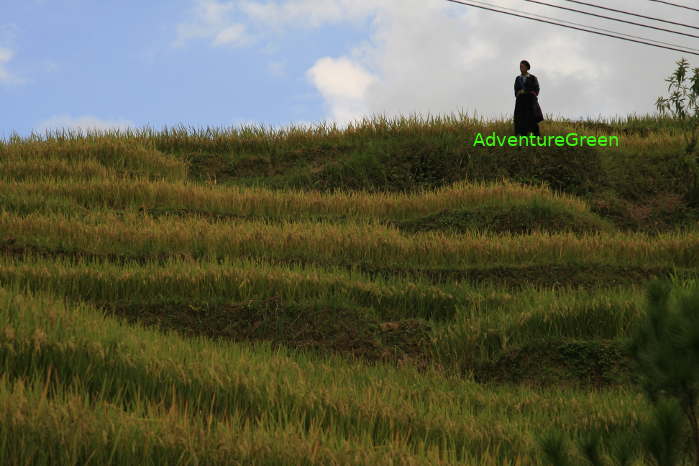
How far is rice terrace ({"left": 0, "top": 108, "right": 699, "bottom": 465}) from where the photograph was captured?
441cm

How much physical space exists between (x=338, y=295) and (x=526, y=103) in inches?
337

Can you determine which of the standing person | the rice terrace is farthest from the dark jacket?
the rice terrace

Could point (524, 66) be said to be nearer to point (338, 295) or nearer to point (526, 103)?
point (526, 103)

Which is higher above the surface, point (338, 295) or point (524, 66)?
point (524, 66)

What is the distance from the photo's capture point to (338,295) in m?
9.25

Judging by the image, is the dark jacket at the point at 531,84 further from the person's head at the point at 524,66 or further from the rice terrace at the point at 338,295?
the rice terrace at the point at 338,295

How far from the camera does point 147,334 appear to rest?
22.9ft

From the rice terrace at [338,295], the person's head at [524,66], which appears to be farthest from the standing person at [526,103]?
the rice terrace at [338,295]

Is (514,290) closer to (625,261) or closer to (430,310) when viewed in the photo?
(430,310)

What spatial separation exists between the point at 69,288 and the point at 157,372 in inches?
164

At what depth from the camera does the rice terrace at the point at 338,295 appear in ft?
14.5

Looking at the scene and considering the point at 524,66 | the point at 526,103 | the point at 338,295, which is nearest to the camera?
the point at 338,295

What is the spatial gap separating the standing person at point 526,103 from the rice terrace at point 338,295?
1.69 ft

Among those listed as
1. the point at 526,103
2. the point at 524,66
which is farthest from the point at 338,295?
the point at 526,103
